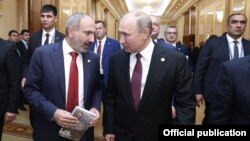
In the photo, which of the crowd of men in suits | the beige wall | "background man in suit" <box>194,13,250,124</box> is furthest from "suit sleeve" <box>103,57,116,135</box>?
the beige wall

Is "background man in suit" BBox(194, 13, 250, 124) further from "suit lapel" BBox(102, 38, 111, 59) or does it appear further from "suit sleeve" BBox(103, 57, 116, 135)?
"suit sleeve" BBox(103, 57, 116, 135)

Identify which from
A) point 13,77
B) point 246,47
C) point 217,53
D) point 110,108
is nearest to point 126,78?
point 110,108

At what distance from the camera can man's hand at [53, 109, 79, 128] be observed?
2385 millimetres

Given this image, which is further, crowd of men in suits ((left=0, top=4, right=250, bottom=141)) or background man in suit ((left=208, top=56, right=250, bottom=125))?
crowd of men in suits ((left=0, top=4, right=250, bottom=141))

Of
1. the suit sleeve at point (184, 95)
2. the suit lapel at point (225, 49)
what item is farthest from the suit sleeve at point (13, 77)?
the suit lapel at point (225, 49)

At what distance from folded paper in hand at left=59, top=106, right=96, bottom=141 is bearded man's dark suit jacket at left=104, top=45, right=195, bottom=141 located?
260mm

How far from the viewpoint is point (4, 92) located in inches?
126

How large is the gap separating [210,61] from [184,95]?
2296 mm

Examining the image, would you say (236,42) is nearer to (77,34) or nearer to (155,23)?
(155,23)

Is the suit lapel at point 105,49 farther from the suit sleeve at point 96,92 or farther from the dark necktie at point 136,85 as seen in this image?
the dark necktie at point 136,85

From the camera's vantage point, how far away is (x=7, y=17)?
8.71m

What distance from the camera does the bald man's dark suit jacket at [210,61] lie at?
178 inches

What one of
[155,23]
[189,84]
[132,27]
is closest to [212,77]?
[155,23]

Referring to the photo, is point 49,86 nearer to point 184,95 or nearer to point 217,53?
point 184,95
